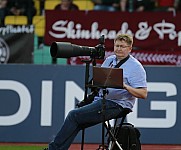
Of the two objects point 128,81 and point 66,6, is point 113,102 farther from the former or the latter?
point 66,6

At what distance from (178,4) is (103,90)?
7970 millimetres

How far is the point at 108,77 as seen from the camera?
7.45m

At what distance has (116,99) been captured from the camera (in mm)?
7855

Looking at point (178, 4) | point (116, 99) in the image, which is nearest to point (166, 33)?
point (178, 4)

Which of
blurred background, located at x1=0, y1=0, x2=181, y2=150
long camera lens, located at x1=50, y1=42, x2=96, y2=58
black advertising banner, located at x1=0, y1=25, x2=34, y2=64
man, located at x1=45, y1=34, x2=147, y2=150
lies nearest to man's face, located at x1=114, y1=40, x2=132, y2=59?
man, located at x1=45, y1=34, x2=147, y2=150

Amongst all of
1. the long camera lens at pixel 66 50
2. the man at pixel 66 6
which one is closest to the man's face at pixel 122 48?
the long camera lens at pixel 66 50

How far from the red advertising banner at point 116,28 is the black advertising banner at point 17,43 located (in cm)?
48

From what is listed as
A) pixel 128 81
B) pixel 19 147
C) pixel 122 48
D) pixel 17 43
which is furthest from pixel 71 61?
pixel 128 81

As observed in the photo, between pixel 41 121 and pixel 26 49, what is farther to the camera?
pixel 26 49

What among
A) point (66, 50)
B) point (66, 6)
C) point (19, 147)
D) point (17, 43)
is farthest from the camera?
point (66, 6)

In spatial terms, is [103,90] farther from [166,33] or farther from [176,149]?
[166,33]

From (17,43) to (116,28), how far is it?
6.72ft

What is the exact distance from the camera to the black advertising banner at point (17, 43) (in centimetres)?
1358

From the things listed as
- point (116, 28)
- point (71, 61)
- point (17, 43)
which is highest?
point (116, 28)
